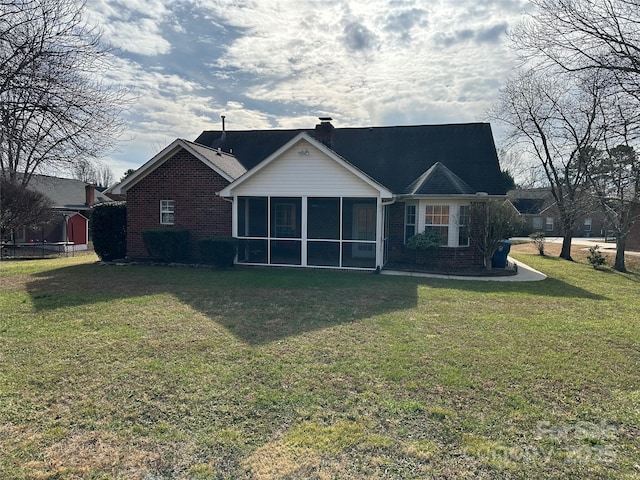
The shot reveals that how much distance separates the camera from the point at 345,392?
4816mm

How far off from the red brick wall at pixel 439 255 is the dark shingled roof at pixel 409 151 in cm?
108

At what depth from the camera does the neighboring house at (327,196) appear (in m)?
14.6

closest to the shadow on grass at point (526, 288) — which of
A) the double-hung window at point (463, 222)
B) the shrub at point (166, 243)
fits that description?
the double-hung window at point (463, 222)

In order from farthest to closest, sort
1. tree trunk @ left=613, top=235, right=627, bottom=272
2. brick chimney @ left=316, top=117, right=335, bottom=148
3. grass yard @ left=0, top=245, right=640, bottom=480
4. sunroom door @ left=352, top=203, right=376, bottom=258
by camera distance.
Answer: tree trunk @ left=613, top=235, right=627, bottom=272 < brick chimney @ left=316, top=117, right=335, bottom=148 < sunroom door @ left=352, top=203, right=376, bottom=258 < grass yard @ left=0, top=245, right=640, bottom=480

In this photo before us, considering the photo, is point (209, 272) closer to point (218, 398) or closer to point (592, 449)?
point (218, 398)

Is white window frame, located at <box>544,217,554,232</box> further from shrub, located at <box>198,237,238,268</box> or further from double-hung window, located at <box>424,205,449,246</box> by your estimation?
shrub, located at <box>198,237,238,268</box>

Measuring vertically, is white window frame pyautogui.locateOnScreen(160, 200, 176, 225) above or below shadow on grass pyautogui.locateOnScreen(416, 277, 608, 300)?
above

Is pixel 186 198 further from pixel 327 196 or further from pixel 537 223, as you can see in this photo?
pixel 537 223

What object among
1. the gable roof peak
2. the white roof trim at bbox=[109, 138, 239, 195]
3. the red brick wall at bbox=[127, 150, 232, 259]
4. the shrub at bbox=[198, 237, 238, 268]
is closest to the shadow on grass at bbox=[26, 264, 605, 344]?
the shrub at bbox=[198, 237, 238, 268]

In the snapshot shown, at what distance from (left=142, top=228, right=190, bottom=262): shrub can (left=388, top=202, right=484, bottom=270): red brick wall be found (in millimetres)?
8219

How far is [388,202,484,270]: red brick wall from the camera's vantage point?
51.2 feet

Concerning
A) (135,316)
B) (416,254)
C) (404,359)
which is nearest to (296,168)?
(416,254)

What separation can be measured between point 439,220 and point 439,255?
52.3 inches

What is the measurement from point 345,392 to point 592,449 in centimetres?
242
